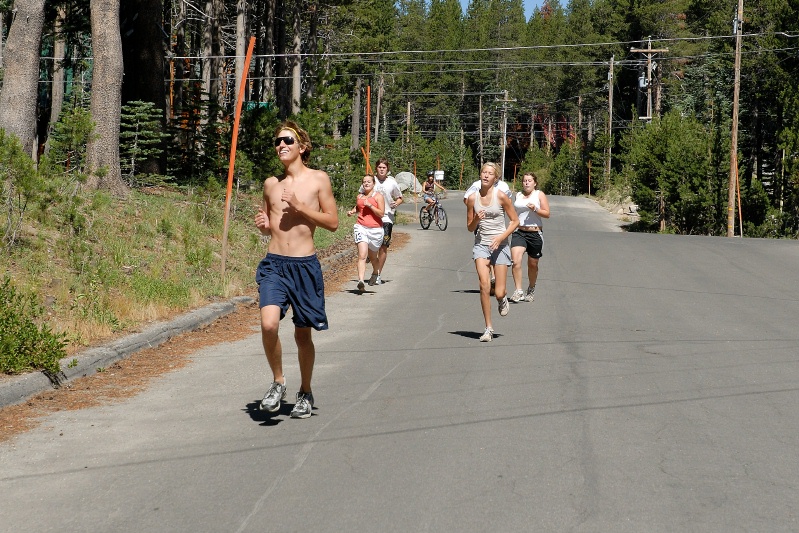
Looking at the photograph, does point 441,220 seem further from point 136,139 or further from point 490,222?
point 490,222

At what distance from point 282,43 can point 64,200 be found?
3698cm

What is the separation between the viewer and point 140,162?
22.6m

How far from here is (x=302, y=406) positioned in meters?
7.25

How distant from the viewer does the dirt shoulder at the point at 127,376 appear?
23.9ft

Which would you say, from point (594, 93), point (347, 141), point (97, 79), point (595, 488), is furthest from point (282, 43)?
point (594, 93)

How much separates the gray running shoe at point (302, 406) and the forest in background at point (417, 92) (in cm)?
665

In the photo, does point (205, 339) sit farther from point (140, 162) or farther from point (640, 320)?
point (140, 162)

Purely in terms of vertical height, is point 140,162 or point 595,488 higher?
point 140,162

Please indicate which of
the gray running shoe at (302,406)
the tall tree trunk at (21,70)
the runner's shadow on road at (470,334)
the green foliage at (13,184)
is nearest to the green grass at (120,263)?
the green foliage at (13,184)

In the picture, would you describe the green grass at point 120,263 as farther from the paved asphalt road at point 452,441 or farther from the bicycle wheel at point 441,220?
the bicycle wheel at point 441,220

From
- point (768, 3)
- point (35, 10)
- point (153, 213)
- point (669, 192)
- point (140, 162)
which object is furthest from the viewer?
point (768, 3)

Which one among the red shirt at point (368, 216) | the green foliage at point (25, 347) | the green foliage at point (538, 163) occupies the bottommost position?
the green foliage at point (25, 347)

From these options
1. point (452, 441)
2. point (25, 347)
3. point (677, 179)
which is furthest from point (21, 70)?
point (677, 179)

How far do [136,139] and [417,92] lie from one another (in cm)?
10001
